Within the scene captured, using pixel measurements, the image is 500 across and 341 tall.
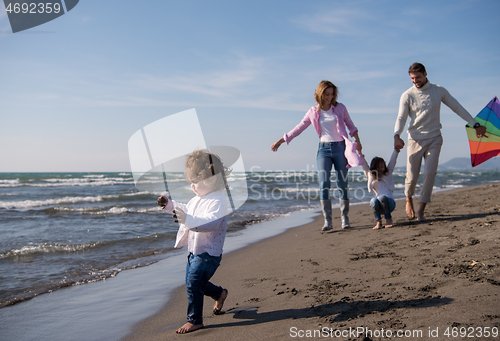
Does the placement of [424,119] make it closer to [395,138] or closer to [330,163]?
[395,138]

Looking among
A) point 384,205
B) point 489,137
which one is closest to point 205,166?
point 384,205

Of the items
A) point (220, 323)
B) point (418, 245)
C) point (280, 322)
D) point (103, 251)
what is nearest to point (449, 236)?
point (418, 245)

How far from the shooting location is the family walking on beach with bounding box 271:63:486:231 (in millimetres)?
4602

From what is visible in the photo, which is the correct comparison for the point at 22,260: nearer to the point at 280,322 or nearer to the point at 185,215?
the point at 185,215

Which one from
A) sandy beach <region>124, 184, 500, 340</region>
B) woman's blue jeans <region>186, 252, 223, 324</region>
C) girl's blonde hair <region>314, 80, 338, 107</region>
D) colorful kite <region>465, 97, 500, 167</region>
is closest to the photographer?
sandy beach <region>124, 184, 500, 340</region>

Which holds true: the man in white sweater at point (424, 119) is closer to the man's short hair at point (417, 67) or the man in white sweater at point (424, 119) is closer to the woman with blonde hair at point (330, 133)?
the man's short hair at point (417, 67)

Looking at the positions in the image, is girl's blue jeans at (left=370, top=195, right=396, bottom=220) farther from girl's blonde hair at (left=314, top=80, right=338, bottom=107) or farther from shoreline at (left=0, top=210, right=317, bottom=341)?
shoreline at (left=0, top=210, right=317, bottom=341)

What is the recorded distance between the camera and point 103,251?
5191 mm

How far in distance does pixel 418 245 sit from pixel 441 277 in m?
1.12

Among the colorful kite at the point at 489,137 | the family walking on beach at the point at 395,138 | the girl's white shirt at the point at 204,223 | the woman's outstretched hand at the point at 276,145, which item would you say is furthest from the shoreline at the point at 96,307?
the colorful kite at the point at 489,137

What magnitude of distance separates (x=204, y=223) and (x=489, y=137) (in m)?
5.57

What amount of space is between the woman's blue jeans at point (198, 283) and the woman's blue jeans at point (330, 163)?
283 centimetres

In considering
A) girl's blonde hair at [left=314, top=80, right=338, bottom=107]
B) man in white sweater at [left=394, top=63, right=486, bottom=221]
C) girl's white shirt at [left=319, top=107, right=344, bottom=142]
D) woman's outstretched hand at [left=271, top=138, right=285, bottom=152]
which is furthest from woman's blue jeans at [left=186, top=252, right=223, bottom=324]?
man in white sweater at [left=394, top=63, right=486, bottom=221]

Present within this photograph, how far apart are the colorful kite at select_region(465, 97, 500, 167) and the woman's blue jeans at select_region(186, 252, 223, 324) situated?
5.24 m
